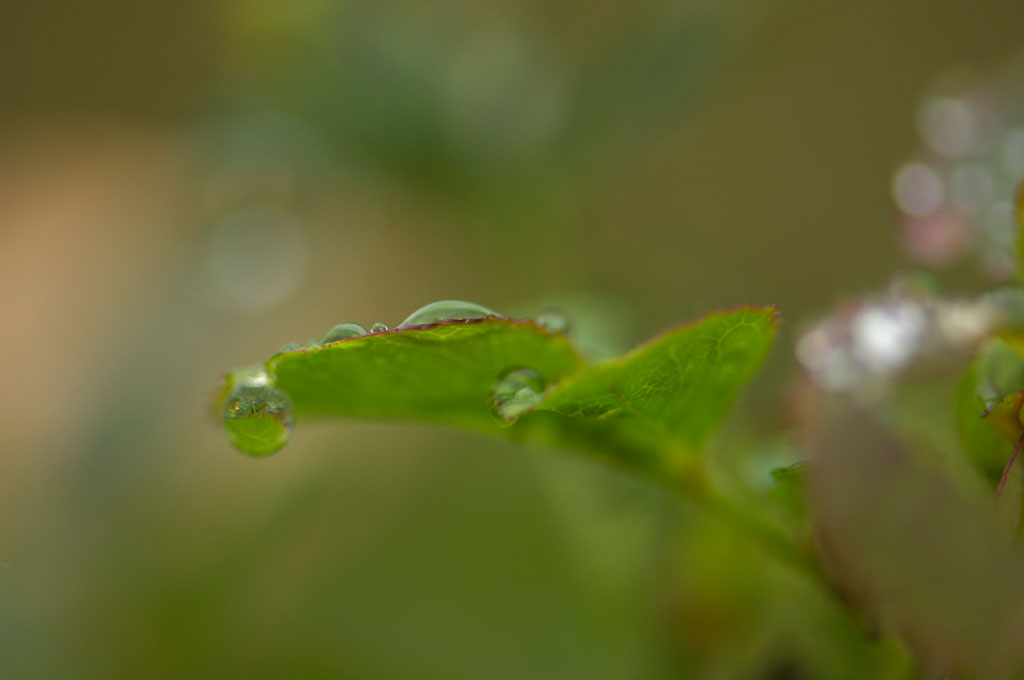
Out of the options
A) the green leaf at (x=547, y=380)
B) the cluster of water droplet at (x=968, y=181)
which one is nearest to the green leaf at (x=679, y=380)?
the green leaf at (x=547, y=380)

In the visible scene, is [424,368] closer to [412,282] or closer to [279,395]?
[279,395]

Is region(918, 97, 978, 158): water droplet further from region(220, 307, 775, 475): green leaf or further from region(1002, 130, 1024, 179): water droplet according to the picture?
region(220, 307, 775, 475): green leaf

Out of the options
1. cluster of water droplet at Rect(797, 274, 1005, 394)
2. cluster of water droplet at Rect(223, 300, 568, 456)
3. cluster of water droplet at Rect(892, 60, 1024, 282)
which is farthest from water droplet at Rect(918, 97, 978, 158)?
cluster of water droplet at Rect(223, 300, 568, 456)

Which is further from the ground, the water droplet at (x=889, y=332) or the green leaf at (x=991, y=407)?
the water droplet at (x=889, y=332)

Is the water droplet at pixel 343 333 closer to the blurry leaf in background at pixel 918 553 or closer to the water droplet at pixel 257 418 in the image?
the water droplet at pixel 257 418

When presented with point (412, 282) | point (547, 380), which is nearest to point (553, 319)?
point (547, 380)

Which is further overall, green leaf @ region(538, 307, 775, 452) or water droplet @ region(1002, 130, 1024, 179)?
water droplet @ region(1002, 130, 1024, 179)

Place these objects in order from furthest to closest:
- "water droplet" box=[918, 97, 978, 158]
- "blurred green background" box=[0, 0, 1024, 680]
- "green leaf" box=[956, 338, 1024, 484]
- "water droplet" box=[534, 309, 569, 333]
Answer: "blurred green background" box=[0, 0, 1024, 680] < "water droplet" box=[918, 97, 978, 158] < "water droplet" box=[534, 309, 569, 333] < "green leaf" box=[956, 338, 1024, 484]
